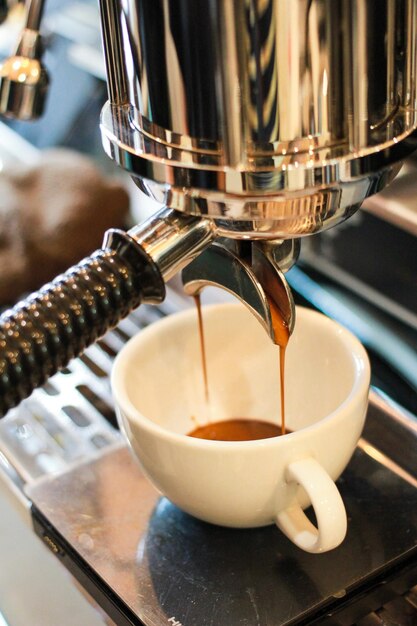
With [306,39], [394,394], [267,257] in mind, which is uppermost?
[306,39]

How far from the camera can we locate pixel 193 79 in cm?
Answer: 36

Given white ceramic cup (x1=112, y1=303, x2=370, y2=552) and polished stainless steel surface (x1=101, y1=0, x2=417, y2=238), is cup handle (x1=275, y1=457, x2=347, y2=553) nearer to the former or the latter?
white ceramic cup (x1=112, y1=303, x2=370, y2=552)

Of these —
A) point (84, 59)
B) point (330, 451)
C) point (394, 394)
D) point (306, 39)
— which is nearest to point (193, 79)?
point (306, 39)

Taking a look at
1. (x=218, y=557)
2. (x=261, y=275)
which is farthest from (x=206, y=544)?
(x=261, y=275)

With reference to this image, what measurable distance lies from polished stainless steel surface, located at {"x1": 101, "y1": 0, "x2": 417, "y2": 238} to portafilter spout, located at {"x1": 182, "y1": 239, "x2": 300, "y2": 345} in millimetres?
30

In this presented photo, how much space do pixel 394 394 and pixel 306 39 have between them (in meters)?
0.32

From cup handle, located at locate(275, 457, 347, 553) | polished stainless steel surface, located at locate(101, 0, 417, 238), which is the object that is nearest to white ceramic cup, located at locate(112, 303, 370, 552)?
cup handle, located at locate(275, 457, 347, 553)

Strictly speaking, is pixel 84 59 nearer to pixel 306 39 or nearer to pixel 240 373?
pixel 240 373

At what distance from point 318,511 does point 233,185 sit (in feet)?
0.53

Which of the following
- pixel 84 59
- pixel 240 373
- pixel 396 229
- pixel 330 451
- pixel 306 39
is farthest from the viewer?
pixel 84 59

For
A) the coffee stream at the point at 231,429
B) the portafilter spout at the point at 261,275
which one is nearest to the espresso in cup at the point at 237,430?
the coffee stream at the point at 231,429

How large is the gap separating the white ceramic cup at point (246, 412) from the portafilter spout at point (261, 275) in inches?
2.4

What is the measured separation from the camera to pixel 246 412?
1.91 feet

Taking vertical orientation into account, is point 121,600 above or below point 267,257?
below
